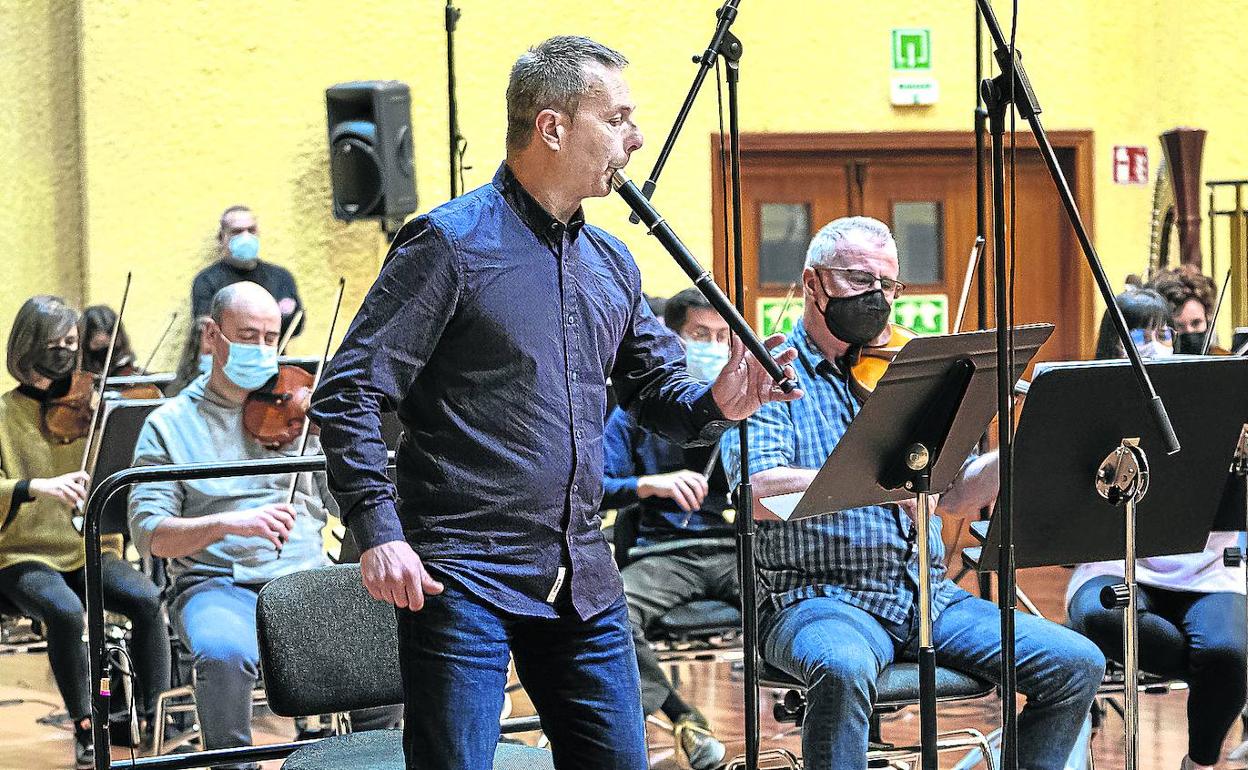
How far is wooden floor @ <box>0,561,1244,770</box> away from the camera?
4434 millimetres

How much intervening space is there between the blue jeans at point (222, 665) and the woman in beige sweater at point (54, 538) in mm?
617

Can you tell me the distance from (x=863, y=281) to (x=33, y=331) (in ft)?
8.62

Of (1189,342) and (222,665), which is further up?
(1189,342)

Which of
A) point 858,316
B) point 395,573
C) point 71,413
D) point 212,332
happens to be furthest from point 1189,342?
point 395,573

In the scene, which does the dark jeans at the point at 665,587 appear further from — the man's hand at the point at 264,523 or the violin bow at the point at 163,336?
the violin bow at the point at 163,336

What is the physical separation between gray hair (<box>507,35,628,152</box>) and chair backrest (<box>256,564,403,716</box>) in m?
0.94

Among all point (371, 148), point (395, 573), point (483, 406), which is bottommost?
point (395, 573)

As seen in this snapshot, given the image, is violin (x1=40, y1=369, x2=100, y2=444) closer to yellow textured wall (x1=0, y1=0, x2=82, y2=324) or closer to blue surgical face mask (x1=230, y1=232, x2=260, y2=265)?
blue surgical face mask (x1=230, y1=232, x2=260, y2=265)

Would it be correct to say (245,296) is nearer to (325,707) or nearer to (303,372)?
(303,372)

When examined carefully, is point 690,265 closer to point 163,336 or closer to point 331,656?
point 331,656

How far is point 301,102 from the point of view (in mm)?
7574

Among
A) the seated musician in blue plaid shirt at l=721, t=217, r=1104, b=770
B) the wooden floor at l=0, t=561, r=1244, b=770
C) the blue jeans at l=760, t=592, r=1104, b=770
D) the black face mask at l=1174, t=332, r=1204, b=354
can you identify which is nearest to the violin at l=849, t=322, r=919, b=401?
the seated musician in blue plaid shirt at l=721, t=217, r=1104, b=770

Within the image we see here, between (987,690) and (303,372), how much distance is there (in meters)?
2.12

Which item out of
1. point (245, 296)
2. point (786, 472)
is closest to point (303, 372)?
point (245, 296)
